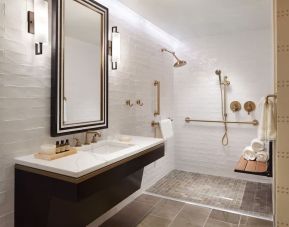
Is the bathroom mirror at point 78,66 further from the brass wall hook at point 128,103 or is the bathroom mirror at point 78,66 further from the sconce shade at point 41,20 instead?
the brass wall hook at point 128,103

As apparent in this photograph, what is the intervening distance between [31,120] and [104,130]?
0.88 metres

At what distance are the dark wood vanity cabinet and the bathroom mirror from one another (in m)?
0.46

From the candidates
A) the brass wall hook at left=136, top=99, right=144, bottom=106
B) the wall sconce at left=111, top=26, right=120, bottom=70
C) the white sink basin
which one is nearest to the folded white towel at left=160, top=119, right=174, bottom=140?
the brass wall hook at left=136, top=99, right=144, bottom=106

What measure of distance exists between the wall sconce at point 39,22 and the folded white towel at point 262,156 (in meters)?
2.89

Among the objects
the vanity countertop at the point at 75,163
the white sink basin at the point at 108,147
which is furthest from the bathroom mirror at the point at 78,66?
the vanity countertop at the point at 75,163

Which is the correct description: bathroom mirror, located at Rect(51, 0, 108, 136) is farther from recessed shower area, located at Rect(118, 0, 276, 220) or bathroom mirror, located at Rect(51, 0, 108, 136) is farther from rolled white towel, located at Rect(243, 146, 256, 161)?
rolled white towel, located at Rect(243, 146, 256, 161)

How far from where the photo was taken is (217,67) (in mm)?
3967

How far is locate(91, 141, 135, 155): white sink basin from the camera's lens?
2.29 m

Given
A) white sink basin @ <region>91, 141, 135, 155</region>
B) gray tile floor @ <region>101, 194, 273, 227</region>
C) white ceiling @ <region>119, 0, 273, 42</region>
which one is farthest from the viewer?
white ceiling @ <region>119, 0, 273, 42</region>

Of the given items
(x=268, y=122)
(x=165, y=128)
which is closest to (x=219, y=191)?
(x=165, y=128)

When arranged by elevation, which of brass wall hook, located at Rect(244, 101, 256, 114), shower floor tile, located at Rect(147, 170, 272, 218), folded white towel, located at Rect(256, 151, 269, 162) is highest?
brass wall hook, located at Rect(244, 101, 256, 114)

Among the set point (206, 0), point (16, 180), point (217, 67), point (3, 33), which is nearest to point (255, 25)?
point (217, 67)

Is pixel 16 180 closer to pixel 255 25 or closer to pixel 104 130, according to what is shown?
pixel 104 130

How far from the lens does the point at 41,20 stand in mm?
1732
